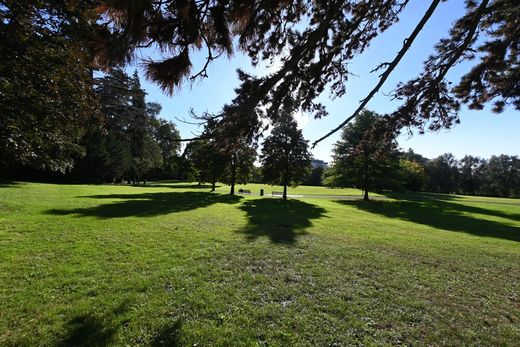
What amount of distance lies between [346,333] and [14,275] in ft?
20.6

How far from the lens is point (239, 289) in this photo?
18.0 ft

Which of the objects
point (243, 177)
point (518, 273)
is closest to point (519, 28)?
point (518, 273)

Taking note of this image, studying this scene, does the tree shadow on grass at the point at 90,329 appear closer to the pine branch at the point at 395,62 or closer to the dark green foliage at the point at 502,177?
the pine branch at the point at 395,62

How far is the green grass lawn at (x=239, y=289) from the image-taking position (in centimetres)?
399

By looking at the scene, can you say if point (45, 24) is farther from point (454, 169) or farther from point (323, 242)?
point (454, 169)

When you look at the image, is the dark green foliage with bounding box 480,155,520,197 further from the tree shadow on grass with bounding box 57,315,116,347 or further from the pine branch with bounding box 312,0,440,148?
the tree shadow on grass with bounding box 57,315,116,347

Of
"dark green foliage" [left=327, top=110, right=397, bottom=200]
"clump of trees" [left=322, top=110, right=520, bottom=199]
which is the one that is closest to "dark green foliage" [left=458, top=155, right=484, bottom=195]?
"clump of trees" [left=322, top=110, right=520, bottom=199]

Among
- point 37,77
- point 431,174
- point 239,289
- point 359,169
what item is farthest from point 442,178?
point 37,77

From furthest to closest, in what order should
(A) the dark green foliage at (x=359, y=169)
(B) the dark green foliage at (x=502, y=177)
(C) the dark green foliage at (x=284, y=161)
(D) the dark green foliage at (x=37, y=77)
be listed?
1. (B) the dark green foliage at (x=502, y=177)
2. (A) the dark green foliage at (x=359, y=169)
3. (C) the dark green foliage at (x=284, y=161)
4. (D) the dark green foliage at (x=37, y=77)

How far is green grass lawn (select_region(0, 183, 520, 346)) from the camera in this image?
3.99 metres

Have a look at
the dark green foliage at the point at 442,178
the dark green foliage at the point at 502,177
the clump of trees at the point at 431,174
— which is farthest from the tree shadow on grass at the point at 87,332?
the dark green foliage at the point at 502,177

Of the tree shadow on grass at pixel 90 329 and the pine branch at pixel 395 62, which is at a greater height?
the pine branch at pixel 395 62

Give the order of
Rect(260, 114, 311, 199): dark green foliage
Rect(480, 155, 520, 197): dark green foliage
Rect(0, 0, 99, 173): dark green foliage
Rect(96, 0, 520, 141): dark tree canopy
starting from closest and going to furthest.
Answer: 1. Rect(96, 0, 520, 141): dark tree canopy
2. Rect(0, 0, 99, 173): dark green foliage
3. Rect(260, 114, 311, 199): dark green foliage
4. Rect(480, 155, 520, 197): dark green foliage

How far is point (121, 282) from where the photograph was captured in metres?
5.46
